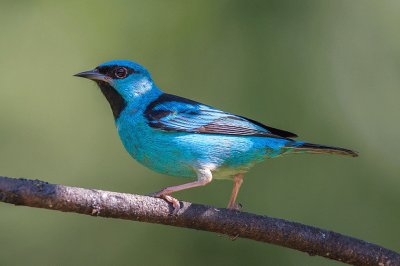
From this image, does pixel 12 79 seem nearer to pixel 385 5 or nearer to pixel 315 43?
pixel 315 43

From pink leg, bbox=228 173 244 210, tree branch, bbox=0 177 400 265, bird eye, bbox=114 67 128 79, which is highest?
bird eye, bbox=114 67 128 79

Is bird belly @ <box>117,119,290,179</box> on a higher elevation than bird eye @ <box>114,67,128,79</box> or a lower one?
lower

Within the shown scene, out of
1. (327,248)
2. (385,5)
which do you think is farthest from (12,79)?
(327,248)

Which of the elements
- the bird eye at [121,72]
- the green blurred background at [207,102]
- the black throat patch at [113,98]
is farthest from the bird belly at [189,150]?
the green blurred background at [207,102]

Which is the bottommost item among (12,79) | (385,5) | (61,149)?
(61,149)

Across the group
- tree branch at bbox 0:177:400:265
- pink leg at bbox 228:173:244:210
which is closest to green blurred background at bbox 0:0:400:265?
pink leg at bbox 228:173:244:210

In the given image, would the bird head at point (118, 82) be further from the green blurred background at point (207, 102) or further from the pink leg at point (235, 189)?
the green blurred background at point (207, 102)

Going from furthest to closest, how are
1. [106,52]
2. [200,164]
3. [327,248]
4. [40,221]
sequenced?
[106,52] < [40,221] < [200,164] < [327,248]

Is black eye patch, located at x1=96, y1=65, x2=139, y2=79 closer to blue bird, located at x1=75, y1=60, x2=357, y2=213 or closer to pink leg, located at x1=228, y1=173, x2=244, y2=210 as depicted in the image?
blue bird, located at x1=75, y1=60, x2=357, y2=213
